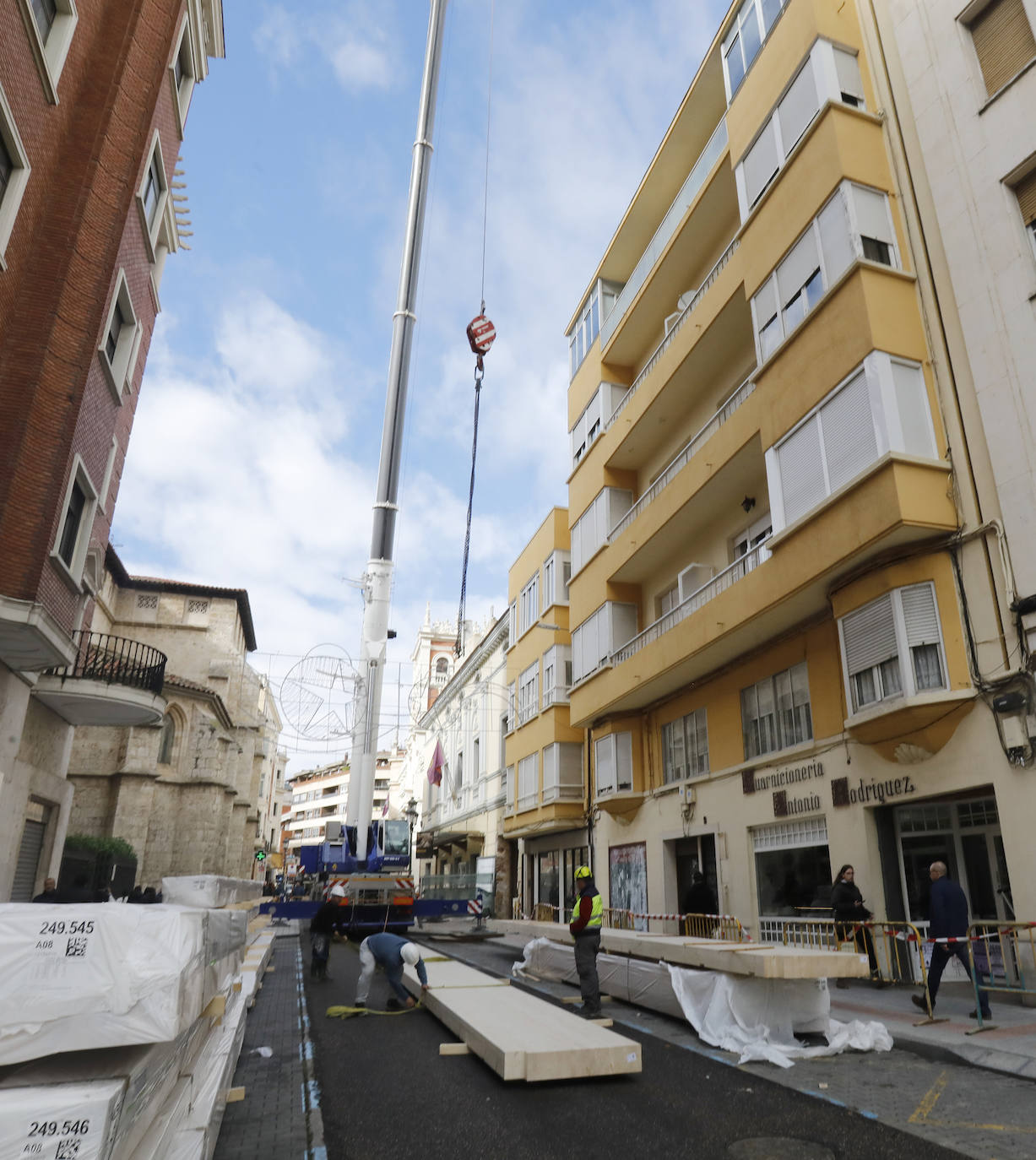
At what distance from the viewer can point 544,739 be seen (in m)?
27.3

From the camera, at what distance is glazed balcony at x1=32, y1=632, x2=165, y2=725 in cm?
1491

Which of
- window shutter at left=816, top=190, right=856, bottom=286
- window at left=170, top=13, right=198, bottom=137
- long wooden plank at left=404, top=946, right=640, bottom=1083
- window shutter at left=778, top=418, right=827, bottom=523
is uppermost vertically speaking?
window at left=170, top=13, right=198, bottom=137

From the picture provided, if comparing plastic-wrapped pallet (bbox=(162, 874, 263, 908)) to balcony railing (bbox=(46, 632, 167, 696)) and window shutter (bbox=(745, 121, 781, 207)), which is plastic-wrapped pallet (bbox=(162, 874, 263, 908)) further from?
window shutter (bbox=(745, 121, 781, 207))

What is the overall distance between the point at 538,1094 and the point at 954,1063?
145 inches

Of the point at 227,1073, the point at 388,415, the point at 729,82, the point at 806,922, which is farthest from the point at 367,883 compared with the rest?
the point at 729,82

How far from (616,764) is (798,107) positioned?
48.6ft

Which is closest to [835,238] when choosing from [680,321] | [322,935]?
[680,321]

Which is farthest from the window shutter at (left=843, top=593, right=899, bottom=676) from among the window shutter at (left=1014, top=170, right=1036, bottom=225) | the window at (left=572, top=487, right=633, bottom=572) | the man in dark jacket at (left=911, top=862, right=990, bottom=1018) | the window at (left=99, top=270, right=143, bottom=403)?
→ the window at (left=99, top=270, right=143, bottom=403)

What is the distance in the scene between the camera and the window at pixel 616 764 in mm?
20906

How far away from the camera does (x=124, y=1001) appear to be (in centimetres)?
339

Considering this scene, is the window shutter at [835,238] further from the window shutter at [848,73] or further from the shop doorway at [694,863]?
the shop doorway at [694,863]

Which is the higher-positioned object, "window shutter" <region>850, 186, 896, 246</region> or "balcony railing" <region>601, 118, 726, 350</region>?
"balcony railing" <region>601, 118, 726, 350</region>

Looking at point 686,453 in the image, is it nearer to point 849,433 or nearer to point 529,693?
point 849,433

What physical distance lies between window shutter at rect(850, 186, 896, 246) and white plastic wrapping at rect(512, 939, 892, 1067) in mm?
10630
